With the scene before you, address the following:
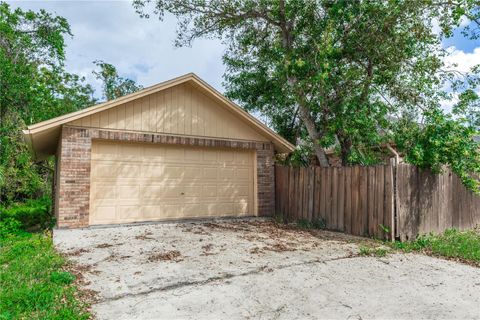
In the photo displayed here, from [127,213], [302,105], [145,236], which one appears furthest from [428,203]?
[127,213]

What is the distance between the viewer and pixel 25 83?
48.6ft

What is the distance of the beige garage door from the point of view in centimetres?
905

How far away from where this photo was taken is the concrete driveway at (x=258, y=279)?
398cm

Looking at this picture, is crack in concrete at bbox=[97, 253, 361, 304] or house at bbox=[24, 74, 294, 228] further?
house at bbox=[24, 74, 294, 228]

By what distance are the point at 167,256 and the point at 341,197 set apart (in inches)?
194

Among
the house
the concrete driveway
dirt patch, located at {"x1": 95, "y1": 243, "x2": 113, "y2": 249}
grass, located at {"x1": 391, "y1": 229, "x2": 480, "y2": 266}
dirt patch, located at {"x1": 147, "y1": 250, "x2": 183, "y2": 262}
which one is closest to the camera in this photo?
the concrete driveway

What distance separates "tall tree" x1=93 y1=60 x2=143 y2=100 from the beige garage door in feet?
48.5

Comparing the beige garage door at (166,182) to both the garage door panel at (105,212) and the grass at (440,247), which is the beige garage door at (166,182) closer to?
the garage door panel at (105,212)

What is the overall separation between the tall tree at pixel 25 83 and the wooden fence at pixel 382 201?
1207 cm

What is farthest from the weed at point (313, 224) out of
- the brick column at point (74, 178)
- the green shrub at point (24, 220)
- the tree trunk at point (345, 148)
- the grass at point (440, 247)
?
the green shrub at point (24, 220)

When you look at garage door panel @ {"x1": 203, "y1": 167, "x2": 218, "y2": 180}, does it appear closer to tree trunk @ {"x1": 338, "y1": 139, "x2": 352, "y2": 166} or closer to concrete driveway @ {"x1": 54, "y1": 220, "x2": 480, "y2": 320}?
concrete driveway @ {"x1": 54, "y1": 220, "x2": 480, "y2": 320}

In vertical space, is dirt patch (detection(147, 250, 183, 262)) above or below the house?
below

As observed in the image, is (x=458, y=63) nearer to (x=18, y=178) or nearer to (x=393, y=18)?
(x=393, y=18)

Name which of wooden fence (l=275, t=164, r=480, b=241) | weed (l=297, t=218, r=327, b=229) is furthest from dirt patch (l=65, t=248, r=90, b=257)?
wooden fence (l=275, t=164, r=480, b=241)
